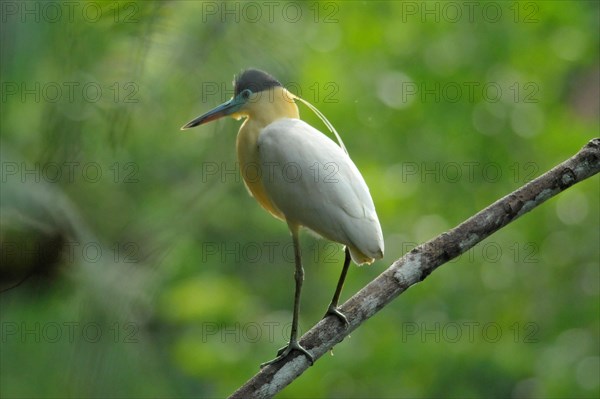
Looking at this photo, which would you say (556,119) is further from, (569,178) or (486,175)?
(569,178)

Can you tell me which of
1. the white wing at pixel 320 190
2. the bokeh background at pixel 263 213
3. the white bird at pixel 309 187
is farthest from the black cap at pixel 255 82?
the bokeh background at pixel 263 213

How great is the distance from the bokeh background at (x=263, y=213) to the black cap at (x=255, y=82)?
169 centimetres

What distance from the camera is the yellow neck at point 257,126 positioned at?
333 centimetres

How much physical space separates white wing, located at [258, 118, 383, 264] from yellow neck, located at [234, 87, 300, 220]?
8 cm

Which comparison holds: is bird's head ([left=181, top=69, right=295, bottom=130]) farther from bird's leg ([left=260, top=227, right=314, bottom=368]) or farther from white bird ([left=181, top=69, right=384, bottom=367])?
bird's leg ([left=260, top=227, right=314, bottom=368])

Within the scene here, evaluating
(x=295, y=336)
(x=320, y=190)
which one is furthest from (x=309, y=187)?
(x=295, y=336)

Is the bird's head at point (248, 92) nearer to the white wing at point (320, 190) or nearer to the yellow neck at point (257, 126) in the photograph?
the yellow neck at point (257, 126)

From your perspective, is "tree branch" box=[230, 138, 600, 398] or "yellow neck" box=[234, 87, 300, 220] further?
"yellow neck" box=[234, 87, 300, 220]

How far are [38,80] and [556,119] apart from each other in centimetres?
352

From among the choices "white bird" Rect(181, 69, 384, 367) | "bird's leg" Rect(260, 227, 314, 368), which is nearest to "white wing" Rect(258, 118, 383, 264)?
"white bird" Rect(181, 69, 384, 367)

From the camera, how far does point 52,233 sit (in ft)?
18.0

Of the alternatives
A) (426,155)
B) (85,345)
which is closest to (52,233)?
(85,345)

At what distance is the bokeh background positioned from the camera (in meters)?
5.55

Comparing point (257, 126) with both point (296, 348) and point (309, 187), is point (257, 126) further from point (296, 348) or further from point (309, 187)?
point (296, 348)
